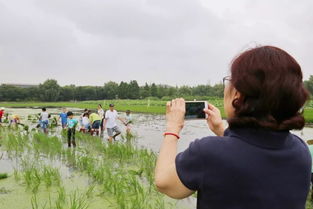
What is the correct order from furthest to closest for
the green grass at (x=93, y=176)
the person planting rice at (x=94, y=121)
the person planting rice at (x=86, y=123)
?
the person planting rice at (x=86, y=123) < the person planting rice at (x=94, y=121) < the green grass at (x=93, y=176)

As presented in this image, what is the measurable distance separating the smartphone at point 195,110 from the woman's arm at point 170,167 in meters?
0.25

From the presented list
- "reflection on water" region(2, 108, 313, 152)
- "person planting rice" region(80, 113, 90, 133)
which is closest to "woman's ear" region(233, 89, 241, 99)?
"reflection on water" region(2, 108, 313, 152)

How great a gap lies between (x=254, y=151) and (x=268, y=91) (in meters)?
0.18

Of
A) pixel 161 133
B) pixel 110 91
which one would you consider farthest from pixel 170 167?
pixel 110 91

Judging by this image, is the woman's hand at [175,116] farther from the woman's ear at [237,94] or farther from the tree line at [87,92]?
the tree line at [87,92]

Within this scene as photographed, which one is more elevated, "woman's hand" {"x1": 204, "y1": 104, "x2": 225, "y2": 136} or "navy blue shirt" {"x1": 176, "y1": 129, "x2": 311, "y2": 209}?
"woman's hand" {"x1": 204, "y1": 104, "x2": 225, "y2": 136}

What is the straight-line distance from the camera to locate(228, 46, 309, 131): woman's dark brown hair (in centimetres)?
86

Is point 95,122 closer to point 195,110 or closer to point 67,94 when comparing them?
point 195,110

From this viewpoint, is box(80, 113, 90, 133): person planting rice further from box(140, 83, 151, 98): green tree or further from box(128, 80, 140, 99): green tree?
box(128, 80, 140, 99): green tree

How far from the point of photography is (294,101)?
0.89 meters

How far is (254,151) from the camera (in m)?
0.87

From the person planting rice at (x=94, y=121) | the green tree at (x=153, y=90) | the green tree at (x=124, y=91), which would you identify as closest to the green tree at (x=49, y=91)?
the green tree at (x=124, y=91)

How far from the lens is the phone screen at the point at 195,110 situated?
4.52 ft

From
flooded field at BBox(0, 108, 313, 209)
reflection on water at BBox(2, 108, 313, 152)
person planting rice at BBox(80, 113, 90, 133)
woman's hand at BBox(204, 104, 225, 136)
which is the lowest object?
reflection on water at BBox(2, 108, 313, 152)
